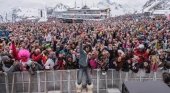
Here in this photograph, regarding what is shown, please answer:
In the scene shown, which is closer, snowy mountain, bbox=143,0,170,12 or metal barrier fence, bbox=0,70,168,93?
metal barrier fence, bbox=0,70,168,93

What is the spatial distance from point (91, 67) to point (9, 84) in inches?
109

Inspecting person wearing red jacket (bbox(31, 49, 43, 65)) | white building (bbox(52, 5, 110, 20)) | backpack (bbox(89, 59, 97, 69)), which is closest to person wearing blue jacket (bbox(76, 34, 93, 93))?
backpack (bbox(89, 59, 97, 69))

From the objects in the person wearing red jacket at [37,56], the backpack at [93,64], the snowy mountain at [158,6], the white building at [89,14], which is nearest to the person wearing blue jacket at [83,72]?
A: the backpack at [93,64]

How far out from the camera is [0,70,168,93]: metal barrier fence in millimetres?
13570

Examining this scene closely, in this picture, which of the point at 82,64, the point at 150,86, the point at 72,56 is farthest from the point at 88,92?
the point at 150,86

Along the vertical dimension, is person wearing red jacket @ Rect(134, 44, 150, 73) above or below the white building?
above

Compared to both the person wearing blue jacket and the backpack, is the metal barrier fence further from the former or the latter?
the person wearing blue jacket

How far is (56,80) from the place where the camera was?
1384 centimetres

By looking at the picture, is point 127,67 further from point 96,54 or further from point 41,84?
point 41,84

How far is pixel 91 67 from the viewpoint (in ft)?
46.0

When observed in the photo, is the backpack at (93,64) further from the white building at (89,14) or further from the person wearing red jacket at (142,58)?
the white building at (89,14)

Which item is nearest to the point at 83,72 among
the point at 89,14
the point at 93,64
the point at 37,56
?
the point at 93,64

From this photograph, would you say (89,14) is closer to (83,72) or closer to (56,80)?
(56,80)

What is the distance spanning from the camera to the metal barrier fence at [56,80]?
44.5ft
